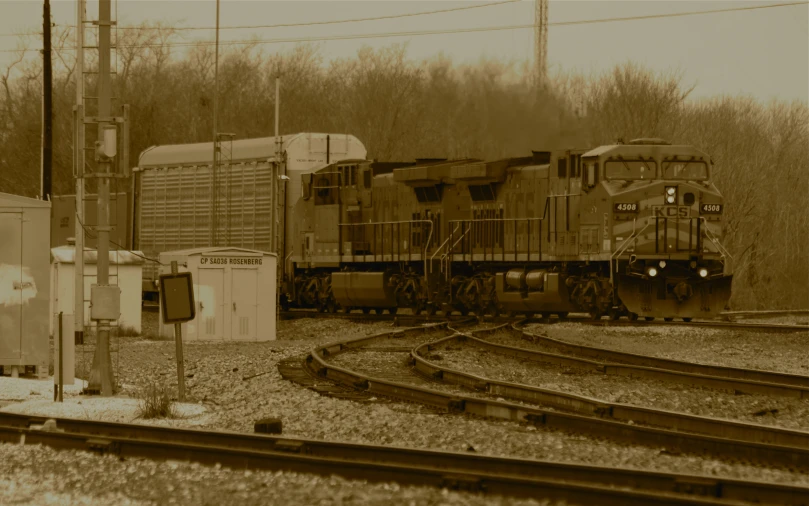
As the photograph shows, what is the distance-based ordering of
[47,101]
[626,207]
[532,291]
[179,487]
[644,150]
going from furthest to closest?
[47,101]
[532,291]
[644,150]
[626,207]
[179,487]

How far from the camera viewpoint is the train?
74.9ft

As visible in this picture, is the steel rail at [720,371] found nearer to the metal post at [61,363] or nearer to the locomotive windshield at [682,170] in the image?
the locomotive windshield at [682,170]

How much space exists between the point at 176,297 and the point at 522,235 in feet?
43.4

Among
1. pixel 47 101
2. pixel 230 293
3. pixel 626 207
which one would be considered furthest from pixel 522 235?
pixel 47 101

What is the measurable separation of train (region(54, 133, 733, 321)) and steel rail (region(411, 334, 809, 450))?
9.85 meters

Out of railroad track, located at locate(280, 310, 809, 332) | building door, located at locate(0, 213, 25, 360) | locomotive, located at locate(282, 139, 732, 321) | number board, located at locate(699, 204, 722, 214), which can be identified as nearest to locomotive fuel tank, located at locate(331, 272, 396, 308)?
locomotive, located at locate(282, 139, 732, 321)

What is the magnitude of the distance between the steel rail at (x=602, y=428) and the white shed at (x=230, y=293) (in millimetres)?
9313

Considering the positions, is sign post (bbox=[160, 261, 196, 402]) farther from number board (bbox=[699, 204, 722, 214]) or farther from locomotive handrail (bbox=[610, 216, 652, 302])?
number board (bbox=[699, 204, 722, 214])

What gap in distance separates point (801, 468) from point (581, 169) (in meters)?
15.9

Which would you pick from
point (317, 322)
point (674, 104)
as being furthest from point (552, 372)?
point (674, 104)

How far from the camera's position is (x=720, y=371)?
14461 mm

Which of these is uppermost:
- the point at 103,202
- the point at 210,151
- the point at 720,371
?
the point at 210,151

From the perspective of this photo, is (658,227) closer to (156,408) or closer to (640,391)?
(640,391)

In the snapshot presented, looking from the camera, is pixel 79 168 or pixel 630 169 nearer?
pixel 79 168
